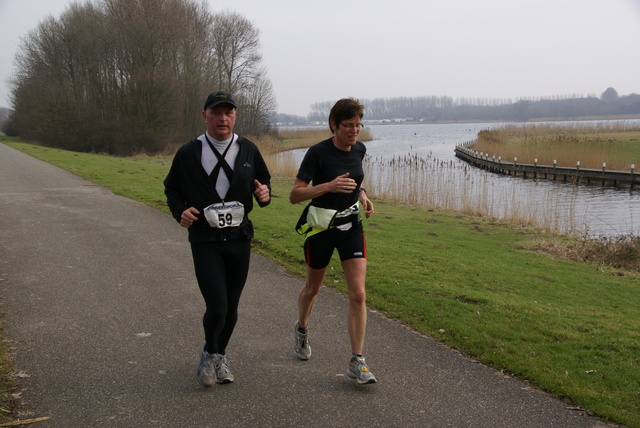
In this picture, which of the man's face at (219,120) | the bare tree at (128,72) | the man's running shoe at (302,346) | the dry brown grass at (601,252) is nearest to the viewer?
the man's face at (219,120)

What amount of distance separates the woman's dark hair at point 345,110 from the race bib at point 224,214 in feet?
3.12

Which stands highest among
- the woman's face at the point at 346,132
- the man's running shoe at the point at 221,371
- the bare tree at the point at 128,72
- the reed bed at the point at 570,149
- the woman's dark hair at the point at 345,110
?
the bare tree at the point at 128,72

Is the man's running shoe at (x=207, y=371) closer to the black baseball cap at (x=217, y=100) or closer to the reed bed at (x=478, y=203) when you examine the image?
the black baseball cap at (x=217, y=100)

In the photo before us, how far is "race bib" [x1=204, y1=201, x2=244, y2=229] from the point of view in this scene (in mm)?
4160

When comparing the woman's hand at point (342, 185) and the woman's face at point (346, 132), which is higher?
the woman's face at point (346, 132)

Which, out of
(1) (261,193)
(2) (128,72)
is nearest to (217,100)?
(1) (261,193)

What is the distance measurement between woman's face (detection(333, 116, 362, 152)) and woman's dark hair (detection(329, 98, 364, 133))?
1.1 inches

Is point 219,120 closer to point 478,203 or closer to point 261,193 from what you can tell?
point 261,193

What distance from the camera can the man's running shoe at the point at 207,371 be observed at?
4.26 m

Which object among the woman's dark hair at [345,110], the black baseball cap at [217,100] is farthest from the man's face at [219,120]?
the woman's dark hair at [345,110]

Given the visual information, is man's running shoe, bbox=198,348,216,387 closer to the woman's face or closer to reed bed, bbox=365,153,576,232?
the woman's face

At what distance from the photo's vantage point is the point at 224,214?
4.19 meters

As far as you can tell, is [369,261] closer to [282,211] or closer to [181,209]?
[181,209]

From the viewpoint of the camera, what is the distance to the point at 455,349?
533cm
